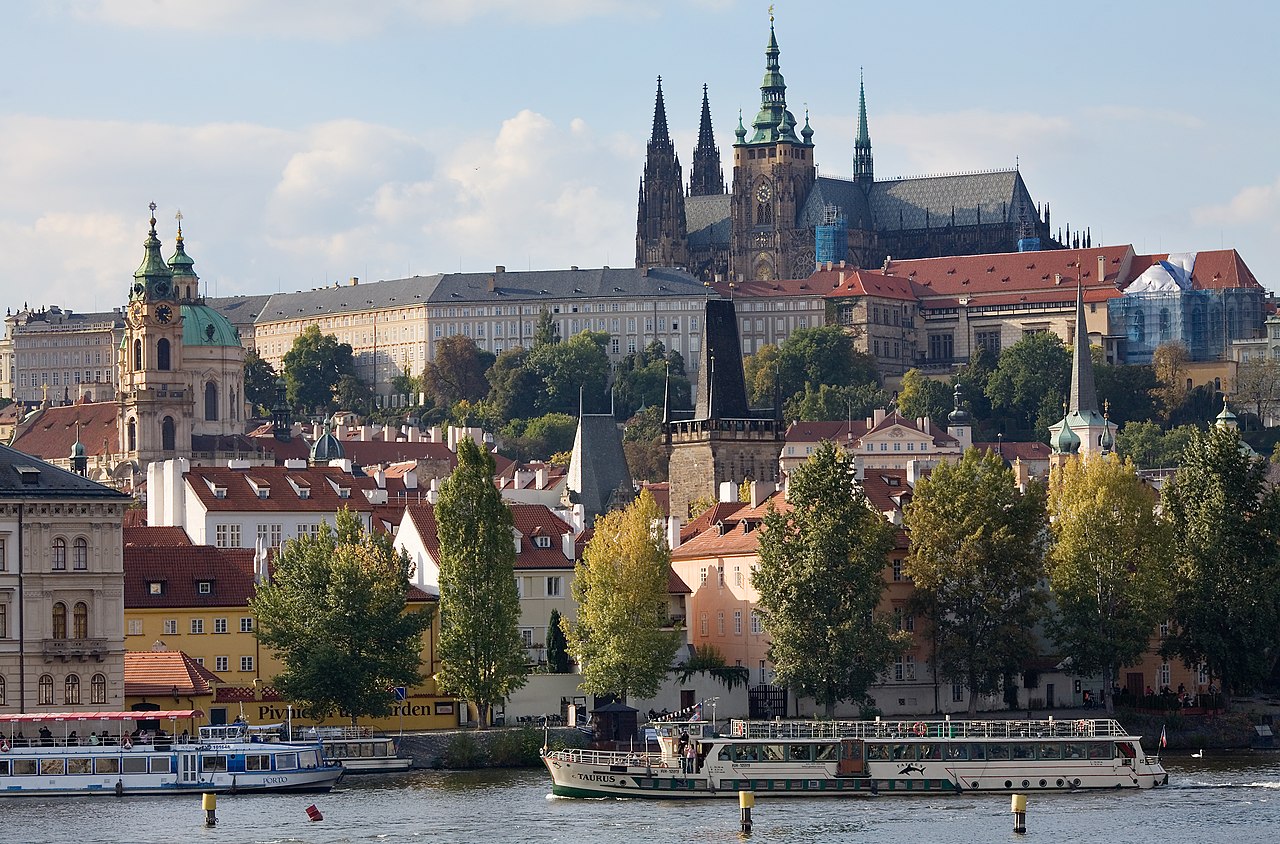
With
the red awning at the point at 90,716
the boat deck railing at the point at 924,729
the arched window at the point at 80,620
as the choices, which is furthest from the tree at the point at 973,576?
the arched window at the point at 80,620

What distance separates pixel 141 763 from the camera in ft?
287

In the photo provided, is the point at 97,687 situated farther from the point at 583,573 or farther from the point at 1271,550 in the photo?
the point at 1271,550

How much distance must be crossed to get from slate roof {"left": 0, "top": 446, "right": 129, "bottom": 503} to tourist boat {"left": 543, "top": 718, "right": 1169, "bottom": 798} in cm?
1530

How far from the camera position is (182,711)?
→ 93250mm

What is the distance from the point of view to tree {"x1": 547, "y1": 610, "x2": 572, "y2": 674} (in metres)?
104

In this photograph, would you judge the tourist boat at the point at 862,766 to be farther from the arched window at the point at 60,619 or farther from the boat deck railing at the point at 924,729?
the arched window at the point at 60,619

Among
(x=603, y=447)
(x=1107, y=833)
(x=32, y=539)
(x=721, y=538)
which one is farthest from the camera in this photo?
(x=603, y=447)

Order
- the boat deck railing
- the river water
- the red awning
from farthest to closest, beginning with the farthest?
the boat deck railing → the red awning → the river water

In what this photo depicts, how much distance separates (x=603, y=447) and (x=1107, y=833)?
222ft

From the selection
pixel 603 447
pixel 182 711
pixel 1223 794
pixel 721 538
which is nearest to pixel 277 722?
pixel 182 711

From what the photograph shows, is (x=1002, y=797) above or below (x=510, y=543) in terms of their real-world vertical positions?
below

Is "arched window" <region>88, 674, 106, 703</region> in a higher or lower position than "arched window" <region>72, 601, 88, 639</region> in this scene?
lower

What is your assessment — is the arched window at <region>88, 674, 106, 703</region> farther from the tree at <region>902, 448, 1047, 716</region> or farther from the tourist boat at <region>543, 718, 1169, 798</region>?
the tree at <region>902, 448, 1047, 716</region>

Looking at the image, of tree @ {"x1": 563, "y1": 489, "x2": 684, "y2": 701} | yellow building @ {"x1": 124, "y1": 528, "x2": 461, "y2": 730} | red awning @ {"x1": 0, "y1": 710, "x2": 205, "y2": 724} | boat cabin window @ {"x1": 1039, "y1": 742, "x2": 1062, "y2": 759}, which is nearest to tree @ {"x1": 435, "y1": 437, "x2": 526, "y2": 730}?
yellow building @ {"x1": 124, "y1": 528, "x2": 461, "y2": 730}
